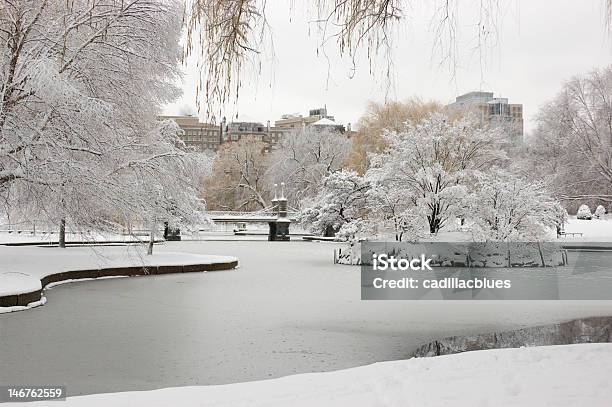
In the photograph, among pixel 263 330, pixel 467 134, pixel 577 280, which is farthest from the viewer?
pixel 467 134

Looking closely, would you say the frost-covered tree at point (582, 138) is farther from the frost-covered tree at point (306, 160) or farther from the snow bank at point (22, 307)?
the snow bank at point (22, 307)

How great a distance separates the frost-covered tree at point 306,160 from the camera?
60156 millimetres

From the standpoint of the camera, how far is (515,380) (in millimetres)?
6238

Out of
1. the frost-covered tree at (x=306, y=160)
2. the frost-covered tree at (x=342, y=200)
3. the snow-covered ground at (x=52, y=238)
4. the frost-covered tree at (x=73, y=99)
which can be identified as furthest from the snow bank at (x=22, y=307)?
the frost-covered tree at (x=306, y=160)

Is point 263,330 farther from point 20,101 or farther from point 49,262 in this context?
point 49,262

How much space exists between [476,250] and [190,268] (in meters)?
9.87

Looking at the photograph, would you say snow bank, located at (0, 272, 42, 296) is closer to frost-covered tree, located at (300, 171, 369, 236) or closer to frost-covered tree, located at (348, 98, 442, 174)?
frost-covered tree, located at (300, 171, 369, 236)

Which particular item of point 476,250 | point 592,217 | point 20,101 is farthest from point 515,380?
point 592,217

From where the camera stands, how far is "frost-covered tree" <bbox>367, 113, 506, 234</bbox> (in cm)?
2538

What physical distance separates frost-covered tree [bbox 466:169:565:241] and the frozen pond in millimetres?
9450

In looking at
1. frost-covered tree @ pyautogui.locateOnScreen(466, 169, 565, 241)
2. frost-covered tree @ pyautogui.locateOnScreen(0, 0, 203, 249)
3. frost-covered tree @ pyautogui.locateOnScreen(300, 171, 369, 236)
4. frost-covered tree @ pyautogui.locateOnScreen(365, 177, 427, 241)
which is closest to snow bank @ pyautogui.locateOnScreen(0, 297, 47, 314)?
frost-covered tree @ pyautogui.locateOnScreen(0, 0, 203, 249)

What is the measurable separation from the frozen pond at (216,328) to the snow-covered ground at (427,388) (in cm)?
95

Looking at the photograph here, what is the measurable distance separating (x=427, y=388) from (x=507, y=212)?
20013 mm

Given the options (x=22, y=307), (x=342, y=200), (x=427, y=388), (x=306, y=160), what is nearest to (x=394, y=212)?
(x=342, y=200)
